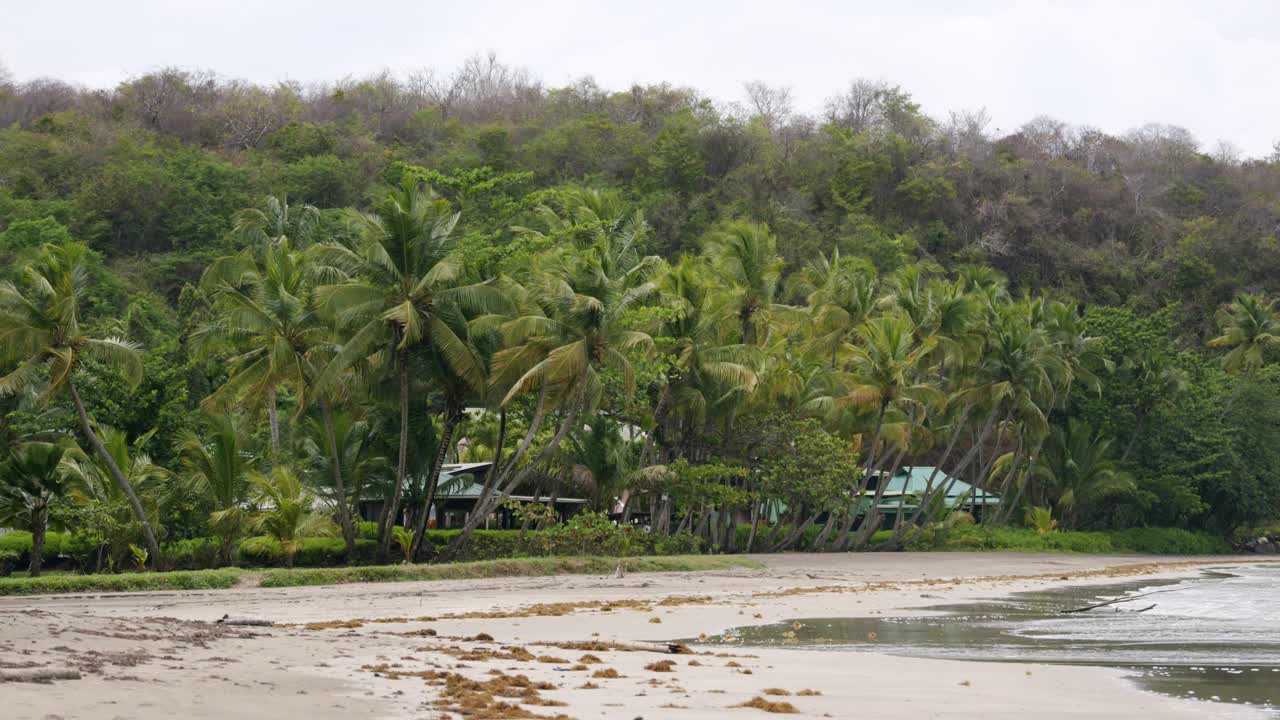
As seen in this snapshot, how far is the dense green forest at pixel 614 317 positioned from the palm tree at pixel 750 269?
13 cm

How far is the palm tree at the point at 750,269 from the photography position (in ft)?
113

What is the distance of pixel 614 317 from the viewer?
25891 mm

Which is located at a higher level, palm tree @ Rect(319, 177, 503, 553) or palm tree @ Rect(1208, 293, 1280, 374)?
palm tree @ Rect(1208, 293, 1280, 374)

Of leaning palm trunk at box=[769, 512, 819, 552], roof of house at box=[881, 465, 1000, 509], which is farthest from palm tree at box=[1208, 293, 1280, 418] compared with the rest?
leaning palm trunk at box=[769, 512, 819, 552]

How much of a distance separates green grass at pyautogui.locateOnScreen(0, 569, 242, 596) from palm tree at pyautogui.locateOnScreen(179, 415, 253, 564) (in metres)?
5.00

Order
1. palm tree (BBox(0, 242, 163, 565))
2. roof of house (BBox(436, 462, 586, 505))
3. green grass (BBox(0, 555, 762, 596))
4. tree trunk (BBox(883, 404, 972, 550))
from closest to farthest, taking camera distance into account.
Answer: green grass (BBox(0, 555, 762, 596))
palm tree (BBox(0, 242, 163, 565))
roof of house (BBox(436, 462, 586, 505))
tree trunk (BBox(883, 404, 972, 550))

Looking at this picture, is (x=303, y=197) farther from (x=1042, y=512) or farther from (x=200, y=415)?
(x=1042, y=512)

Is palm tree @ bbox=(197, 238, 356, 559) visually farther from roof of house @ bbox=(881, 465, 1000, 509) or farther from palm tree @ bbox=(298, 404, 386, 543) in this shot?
roof of house @ bbox=(881, 465, 1000, 509)

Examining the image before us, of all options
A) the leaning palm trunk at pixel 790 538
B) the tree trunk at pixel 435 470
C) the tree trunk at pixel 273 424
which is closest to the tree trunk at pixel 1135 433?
the leaning palm trunk at pixel 790 538

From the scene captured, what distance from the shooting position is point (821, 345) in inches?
1533

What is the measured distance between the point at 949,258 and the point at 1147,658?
169ft

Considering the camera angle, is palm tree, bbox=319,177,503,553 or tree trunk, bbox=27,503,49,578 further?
palm tree, bbox=319,177,503,553

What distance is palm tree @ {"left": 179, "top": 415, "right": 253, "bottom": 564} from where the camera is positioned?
83.1ft

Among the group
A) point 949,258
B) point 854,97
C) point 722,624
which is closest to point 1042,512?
point 949,258
